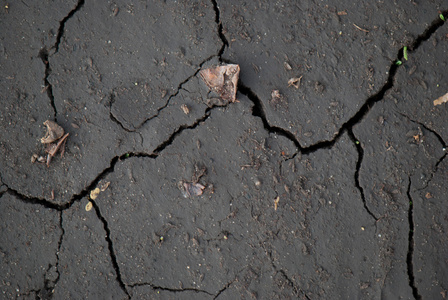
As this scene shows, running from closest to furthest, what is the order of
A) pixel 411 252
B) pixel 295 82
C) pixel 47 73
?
pixel 411 252 < pixel 295 82 < pixel 47 73

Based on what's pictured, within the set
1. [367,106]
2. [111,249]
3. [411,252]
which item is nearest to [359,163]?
[367,106]

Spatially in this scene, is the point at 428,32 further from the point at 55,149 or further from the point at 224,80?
the point at 55,149

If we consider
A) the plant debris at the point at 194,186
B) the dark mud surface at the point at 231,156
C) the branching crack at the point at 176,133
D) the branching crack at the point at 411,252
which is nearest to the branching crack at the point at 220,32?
the dark mud surface at the point at 231,156

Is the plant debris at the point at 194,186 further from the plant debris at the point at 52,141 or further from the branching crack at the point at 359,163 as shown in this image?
the branching crack at the point at 359,163

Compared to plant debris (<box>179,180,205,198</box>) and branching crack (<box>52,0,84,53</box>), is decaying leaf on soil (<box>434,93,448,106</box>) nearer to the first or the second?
plant debris (<box>179,180,205,198</box>)

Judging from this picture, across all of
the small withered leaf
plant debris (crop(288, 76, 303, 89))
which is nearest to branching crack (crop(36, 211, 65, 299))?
the small withered leaf

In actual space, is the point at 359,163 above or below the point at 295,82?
below
